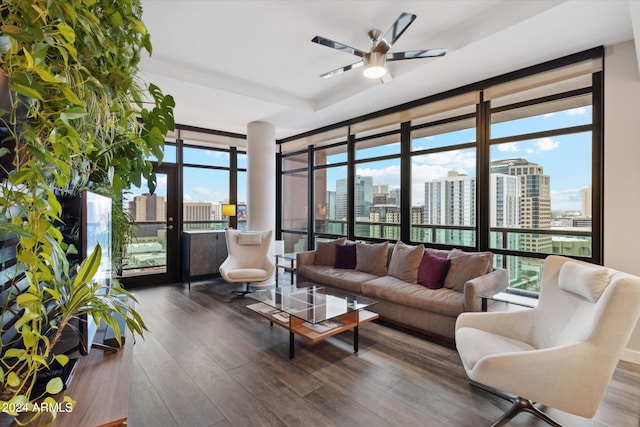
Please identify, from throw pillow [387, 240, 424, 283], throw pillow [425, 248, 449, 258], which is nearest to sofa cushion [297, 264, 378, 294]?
throw pillow [387, 240, 424, 283]

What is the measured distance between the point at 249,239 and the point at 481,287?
11.4ft

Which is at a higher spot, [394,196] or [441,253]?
[394,196]

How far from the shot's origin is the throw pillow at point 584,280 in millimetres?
1755

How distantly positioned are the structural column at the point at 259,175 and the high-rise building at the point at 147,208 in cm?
159

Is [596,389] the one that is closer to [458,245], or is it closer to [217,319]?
[458,245]

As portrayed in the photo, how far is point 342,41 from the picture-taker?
121 inches

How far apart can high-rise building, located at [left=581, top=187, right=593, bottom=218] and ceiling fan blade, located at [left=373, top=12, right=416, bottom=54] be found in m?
2.45

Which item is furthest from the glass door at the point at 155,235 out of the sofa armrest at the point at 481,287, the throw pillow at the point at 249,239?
the sofa armrest at the point at 481,287

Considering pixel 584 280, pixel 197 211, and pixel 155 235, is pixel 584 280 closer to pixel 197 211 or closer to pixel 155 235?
pixel 197 211

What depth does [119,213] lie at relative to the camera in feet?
10.2

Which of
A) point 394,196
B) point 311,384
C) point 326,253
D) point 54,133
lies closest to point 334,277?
point 326,253

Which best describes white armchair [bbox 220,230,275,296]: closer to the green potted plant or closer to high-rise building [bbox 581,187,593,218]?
the green potted plant

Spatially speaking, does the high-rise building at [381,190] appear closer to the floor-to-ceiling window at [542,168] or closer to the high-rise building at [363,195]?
the high-rise building at [363,195]

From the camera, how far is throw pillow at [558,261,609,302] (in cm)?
175
